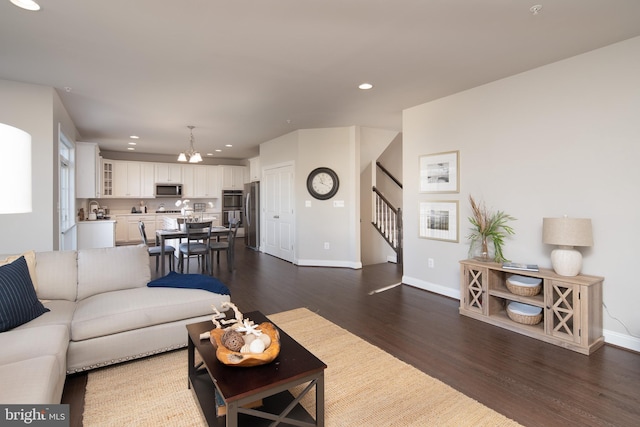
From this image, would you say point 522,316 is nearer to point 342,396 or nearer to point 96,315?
point 342,396

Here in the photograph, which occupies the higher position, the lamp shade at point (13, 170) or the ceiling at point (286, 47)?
→ the ceiling at point (286, 47)

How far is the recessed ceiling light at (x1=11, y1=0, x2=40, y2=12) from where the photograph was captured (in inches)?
84.3

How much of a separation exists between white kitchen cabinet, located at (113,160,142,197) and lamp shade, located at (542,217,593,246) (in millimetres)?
9605

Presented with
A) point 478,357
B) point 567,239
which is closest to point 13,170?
point 478,357

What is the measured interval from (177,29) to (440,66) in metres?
2.46

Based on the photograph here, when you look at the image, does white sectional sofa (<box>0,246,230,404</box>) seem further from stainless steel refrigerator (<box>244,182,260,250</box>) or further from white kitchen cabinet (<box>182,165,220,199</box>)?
white kitchen cabinet (<box>182,165,220,199</box>)

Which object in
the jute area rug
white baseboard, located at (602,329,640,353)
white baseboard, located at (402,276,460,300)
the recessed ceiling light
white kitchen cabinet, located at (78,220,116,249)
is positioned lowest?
the jute area rug

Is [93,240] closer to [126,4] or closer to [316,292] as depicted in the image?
[316,292]

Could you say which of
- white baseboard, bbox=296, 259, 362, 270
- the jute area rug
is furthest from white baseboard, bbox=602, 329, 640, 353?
white baseboard, bbox=296, 259, 362, 270

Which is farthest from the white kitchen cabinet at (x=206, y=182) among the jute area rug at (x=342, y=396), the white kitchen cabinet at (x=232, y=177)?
the jute area rug at (x=342, y=396)

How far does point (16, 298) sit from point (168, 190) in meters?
7.89

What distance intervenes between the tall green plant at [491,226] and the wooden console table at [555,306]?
0.84 ft

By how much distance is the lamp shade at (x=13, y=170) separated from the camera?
0.91 metres

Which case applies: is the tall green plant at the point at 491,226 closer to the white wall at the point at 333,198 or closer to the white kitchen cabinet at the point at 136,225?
the white wall at the point at 333,198
